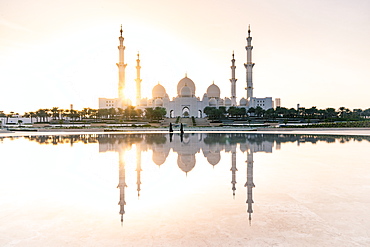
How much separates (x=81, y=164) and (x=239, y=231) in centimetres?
719

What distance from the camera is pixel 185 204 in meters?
5.64

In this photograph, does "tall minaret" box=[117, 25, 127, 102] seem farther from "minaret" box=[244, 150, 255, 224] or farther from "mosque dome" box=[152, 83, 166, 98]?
"minaret" box=[244, 150, 255, 224]

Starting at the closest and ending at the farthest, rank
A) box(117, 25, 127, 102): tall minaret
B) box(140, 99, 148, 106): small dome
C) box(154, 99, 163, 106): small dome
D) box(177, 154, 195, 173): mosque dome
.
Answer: box(177, 154, 195, 173): mosque dome, box(117, 25, 127, 102): tall minaret, box(154, 99, 163, 106): small dome, box(140, 99, 148, 106): small dome

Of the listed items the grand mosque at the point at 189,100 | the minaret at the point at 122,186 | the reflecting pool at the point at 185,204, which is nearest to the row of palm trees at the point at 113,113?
the grand mosque at the point at 189,100

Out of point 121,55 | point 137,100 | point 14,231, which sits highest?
point 121,55

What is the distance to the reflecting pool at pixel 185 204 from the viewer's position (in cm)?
425

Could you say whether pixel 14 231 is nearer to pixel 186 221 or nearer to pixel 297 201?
pixel 186 221

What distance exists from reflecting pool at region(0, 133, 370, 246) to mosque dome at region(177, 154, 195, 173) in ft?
0.22

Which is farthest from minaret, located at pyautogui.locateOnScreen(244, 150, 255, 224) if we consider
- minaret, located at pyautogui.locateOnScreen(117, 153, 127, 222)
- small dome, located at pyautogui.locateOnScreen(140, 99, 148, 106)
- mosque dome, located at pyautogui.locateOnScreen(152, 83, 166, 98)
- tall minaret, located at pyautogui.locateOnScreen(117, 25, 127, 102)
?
mosque dome, located at pyautogui.locateOnScreen(152, 83, 166, 98)

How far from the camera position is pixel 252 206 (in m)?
5.52

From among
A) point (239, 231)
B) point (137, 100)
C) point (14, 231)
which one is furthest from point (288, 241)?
point (137, 100)

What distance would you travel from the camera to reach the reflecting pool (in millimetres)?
4246

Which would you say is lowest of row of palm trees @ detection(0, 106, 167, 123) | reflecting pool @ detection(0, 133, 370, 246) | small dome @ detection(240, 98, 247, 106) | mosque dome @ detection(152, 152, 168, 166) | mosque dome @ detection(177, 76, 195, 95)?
reflecting pool @ detection(0, 133, 370, 246)

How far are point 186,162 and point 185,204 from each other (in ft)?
14.9
